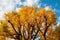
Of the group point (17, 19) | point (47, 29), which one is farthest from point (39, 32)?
point (17, 19)

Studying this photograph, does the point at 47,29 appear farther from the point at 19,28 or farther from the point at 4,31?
the point at 4,31

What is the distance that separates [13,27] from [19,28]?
4.09 feet

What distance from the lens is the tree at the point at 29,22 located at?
43478 mm

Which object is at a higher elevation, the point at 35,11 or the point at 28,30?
the point at 35,11

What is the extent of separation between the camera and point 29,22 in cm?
4425

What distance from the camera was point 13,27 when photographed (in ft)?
142

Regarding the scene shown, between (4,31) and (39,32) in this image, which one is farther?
(39,32)

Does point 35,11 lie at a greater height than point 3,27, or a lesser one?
greater

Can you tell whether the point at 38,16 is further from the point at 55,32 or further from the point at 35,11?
the point at 55,32

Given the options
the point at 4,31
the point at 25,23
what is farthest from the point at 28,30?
the point at 4,31

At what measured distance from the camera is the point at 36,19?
44.2 m

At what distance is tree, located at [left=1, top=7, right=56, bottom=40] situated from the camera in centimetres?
4348

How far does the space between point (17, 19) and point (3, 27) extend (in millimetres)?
3064

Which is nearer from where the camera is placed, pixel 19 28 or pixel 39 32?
pixel 19 28
